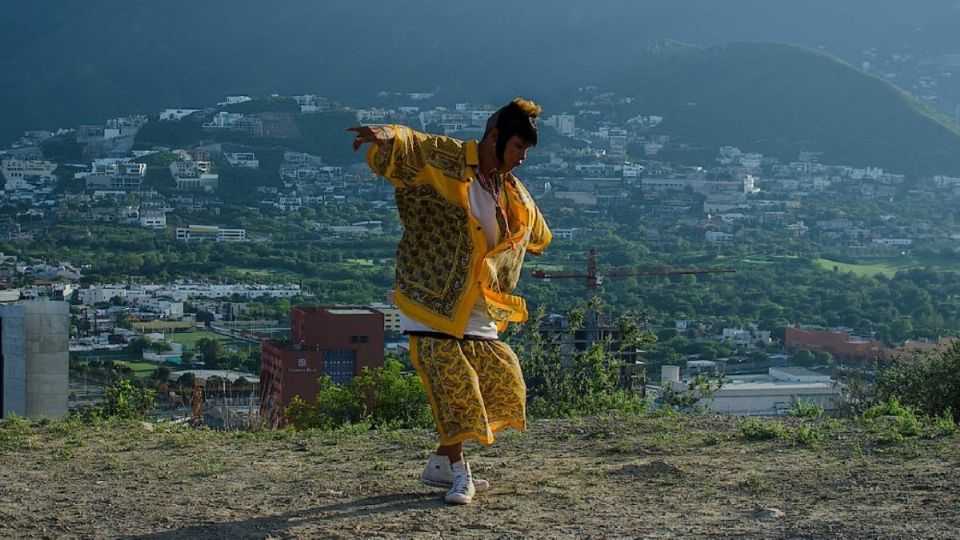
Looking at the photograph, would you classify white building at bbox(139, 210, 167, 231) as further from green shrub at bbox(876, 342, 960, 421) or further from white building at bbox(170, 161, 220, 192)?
green shrub at bbox(876, 342, 960, 421)

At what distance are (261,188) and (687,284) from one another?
735 inches

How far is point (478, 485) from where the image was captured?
171 inches

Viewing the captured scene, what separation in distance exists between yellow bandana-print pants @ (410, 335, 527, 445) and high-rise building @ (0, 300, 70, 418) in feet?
15.1

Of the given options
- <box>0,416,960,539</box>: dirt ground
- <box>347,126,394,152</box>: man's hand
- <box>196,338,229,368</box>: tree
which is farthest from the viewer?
<box>196,338,229,368</box>: tree

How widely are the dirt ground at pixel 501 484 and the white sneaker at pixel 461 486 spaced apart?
44 mm

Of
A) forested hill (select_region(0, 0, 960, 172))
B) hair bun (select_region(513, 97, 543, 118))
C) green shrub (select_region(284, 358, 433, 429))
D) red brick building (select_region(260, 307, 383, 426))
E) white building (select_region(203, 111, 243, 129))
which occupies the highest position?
forested hill (select_region(0, 0, 960, 172))

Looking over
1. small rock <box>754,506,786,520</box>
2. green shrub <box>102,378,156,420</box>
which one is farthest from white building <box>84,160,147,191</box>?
small rock <box>754,506,786,520</box>

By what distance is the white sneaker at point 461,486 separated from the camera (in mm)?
4113

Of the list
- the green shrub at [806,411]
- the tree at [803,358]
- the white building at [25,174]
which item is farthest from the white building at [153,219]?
the green shrub at [806,411]

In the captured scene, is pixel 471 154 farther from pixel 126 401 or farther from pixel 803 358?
pixel 803 358

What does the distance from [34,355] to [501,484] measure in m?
4.96

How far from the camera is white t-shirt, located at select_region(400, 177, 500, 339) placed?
4270 mm

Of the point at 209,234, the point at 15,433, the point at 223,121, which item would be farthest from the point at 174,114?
the point at 15,433

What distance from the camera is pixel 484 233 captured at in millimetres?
4289
